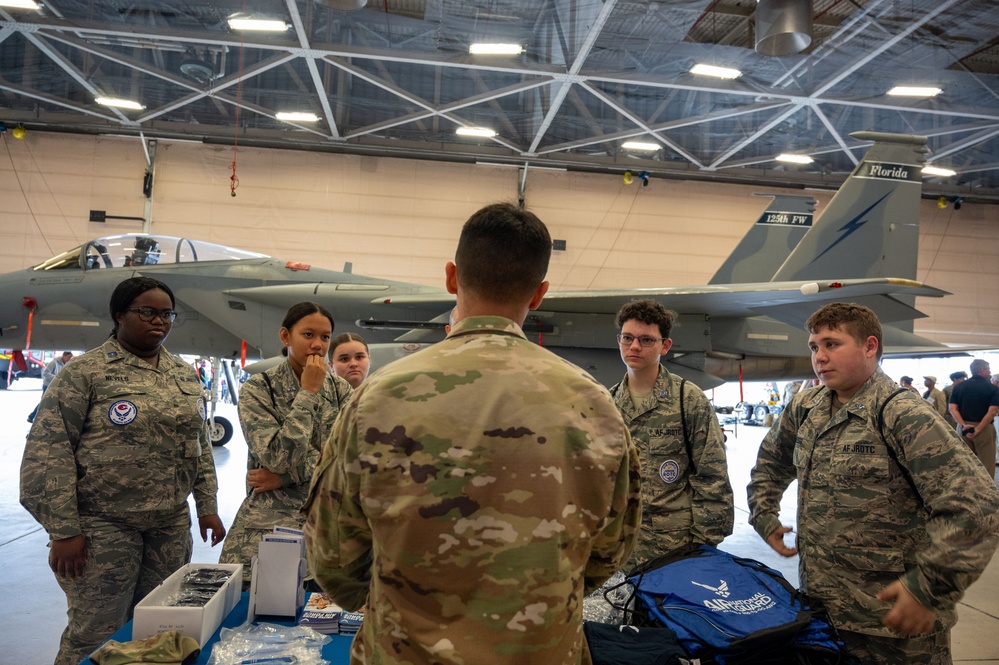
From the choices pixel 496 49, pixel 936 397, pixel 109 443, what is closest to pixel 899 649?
pixel 109 443

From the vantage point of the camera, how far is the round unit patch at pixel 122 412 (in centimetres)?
263

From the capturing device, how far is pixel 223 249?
8.95 m

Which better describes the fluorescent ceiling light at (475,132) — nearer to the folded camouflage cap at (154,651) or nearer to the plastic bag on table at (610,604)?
the plastic bag on table at (610,604)

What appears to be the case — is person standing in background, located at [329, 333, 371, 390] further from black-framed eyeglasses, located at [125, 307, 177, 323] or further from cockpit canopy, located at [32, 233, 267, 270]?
cockpit canopy, located at [32, 233, 267, 270]

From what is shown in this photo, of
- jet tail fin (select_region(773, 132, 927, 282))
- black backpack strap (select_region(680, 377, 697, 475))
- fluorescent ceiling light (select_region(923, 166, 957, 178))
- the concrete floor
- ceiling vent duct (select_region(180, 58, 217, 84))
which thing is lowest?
the concrete floor

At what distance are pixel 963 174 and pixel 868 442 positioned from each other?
64.9ft

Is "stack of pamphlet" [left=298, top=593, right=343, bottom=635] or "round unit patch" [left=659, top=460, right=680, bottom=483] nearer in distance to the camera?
"stack of pamphlet" [left=298, top=593, right=343, bottom=635]

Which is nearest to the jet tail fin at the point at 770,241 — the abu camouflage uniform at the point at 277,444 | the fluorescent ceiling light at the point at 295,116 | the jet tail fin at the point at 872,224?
the jet tail fin at the point at 872,224

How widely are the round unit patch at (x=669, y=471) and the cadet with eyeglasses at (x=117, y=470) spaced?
7.15 ft

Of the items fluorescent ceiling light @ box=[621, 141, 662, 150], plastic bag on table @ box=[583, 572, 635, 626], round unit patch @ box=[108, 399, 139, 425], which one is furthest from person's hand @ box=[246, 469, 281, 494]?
fluorescent ceiling light @ box=[621, 141, 662, 150]

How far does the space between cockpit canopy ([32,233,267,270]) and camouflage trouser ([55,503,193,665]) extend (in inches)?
269

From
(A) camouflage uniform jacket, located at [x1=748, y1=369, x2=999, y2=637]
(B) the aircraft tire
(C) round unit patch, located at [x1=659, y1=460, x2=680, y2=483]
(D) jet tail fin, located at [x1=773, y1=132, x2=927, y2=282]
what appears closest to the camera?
(A) camouflage uniform jacket, located at [x1=748, y1=369, x2=999, y2=637]

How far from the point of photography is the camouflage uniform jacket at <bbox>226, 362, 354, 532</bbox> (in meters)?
2.40

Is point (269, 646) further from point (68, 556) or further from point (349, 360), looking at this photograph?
point (349, 360)
